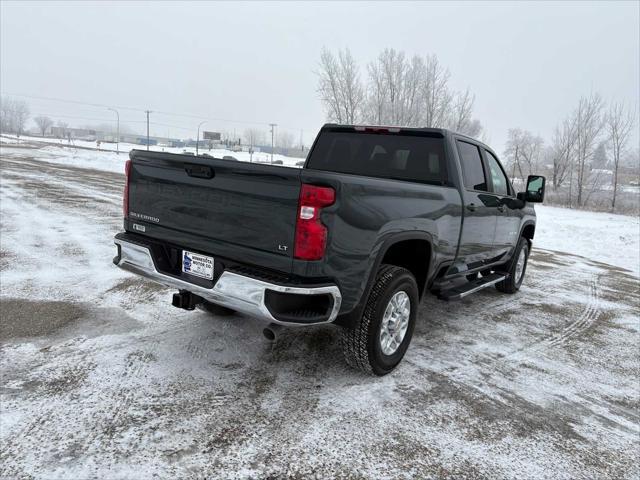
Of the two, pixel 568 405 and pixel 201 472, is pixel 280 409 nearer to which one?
pixel 201 472

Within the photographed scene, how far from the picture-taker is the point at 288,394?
3225mm

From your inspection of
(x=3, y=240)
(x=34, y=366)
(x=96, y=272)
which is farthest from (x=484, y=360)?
(x=3, y=240)

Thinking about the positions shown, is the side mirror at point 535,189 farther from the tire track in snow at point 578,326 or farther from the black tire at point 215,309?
the black tire at point 215,309

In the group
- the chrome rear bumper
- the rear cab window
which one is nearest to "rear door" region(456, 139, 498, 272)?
the rear cab window

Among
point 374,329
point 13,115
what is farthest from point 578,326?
point 13,115

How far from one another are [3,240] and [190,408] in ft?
19.5

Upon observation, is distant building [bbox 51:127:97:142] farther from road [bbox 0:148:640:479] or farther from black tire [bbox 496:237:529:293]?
road [bbox 0:148:640:479]

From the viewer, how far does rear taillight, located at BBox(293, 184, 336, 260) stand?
273 cm

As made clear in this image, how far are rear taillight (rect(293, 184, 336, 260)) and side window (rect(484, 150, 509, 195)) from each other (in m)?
3.25

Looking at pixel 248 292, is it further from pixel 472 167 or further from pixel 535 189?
pixel 535 189

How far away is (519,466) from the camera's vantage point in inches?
105

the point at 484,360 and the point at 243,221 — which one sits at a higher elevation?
the point at 243,221

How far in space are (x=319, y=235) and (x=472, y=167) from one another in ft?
8.83

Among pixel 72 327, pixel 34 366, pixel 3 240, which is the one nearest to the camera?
pixel 34 366
